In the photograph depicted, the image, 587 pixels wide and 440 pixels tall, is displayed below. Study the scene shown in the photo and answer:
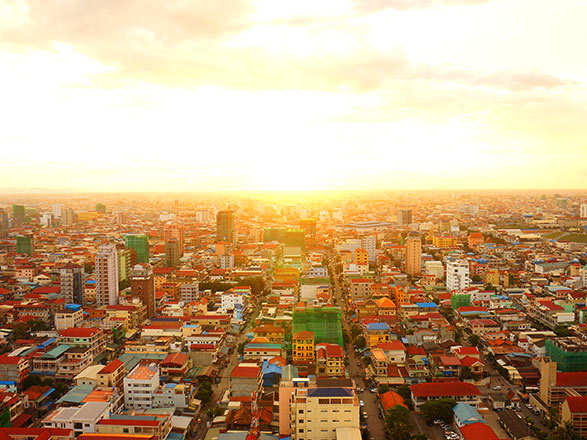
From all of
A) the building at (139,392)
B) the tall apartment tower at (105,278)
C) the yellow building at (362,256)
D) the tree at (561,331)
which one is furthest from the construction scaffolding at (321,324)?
the yellow building at (362,256)

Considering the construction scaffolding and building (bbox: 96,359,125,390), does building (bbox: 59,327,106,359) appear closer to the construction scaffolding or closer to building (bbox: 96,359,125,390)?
building (bbox: 96,359,125,390)

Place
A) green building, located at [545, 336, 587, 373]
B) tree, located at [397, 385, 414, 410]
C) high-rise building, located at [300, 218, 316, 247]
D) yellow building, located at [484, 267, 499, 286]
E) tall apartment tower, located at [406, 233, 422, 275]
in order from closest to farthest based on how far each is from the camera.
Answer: tree, located at [397, 385, 414, 410], green building, located at [545, 336, 587, 373], yellow building, located at [484, 267, 499, 286], tall apartment tower, located at [406, 233, 422, 275], high-rise building, located at [300, 218, 316, 247]

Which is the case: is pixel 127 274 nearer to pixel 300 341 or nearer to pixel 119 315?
pixel 119 315

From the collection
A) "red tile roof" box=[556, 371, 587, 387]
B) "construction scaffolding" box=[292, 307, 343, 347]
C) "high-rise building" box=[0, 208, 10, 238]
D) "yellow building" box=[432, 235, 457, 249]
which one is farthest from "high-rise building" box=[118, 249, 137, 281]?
"yellow building" box=[432, 235, 457, 249]

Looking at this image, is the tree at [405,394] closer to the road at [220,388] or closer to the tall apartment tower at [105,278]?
the road at [220,388]

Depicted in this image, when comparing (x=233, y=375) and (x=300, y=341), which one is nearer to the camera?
(x=233, y=375)

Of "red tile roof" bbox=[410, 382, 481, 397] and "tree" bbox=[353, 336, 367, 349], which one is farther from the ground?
"red tile roof" bbox=[410, 382, 481, 397]

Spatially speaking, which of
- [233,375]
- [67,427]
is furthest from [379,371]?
[67,427]
